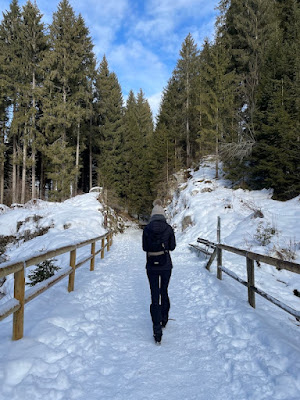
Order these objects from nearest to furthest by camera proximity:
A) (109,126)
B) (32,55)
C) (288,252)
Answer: (288,252) → (32,55) → (109,126)

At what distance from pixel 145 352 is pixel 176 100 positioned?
1297 inches

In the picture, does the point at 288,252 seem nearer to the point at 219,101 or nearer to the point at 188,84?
the point at 219,101

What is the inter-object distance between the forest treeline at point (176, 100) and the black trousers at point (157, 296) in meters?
13.4

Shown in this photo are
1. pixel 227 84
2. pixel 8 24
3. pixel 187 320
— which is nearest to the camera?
pixel 187 320

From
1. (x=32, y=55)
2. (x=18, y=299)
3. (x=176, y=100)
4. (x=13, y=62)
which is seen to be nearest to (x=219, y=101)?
(x=176, y=100)

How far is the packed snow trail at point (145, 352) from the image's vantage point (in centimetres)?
246

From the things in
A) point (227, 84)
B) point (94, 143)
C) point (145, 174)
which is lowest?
point (145, 174)

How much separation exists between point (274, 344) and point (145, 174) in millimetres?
32192

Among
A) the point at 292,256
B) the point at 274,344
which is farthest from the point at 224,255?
the point at 274,344

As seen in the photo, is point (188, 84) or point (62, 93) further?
point (188, 84)

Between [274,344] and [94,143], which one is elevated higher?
[94,143]

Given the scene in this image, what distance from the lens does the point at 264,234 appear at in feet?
30.7

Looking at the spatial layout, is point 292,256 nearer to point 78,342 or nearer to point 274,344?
point 274,344

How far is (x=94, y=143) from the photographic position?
31.7 m
